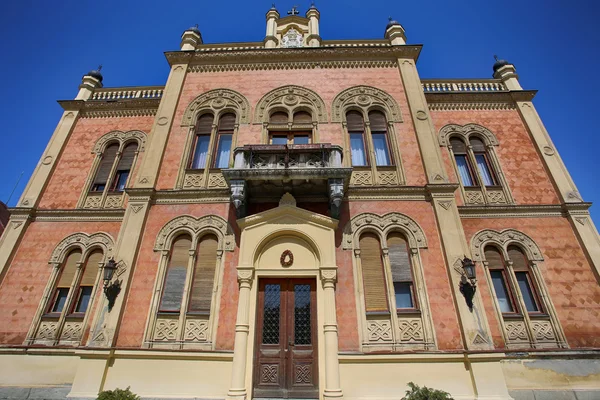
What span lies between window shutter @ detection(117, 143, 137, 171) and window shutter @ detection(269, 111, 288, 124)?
649 cm

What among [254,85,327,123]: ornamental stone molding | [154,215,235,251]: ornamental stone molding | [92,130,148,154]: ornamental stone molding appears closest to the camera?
[154,215,235,251]: ornamental stone molding

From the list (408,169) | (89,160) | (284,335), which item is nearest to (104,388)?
(284,335)

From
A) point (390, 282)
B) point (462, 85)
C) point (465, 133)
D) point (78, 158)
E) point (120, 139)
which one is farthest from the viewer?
point (462, 85)

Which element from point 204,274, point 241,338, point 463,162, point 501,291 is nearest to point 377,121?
point 463,162

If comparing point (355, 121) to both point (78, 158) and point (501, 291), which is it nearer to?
point (501, 291)

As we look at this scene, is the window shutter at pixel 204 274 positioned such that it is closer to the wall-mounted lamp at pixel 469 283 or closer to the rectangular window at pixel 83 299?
the rectangular window at pixel 83 299

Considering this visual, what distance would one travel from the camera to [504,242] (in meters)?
11.3

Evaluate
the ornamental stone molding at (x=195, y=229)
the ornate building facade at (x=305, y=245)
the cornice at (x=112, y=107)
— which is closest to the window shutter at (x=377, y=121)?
the ornate building facade at (x=305, y=245)

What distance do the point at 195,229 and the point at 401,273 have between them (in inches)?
267

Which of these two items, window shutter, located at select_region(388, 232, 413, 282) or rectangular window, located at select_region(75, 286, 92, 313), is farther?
rectangular window, located at select_region(75, 286, 92, 313)

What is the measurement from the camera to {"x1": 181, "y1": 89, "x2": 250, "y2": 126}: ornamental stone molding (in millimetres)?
12797

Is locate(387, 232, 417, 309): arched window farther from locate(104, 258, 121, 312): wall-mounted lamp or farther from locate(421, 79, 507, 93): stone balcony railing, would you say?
locate(421, 79, 507, 93): stone balcony railing

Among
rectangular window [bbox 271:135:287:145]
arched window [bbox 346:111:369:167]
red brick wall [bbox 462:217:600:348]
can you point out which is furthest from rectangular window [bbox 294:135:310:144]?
red brick wall [bbox 462:217:600:348]

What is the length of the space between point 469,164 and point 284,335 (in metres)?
10.2
